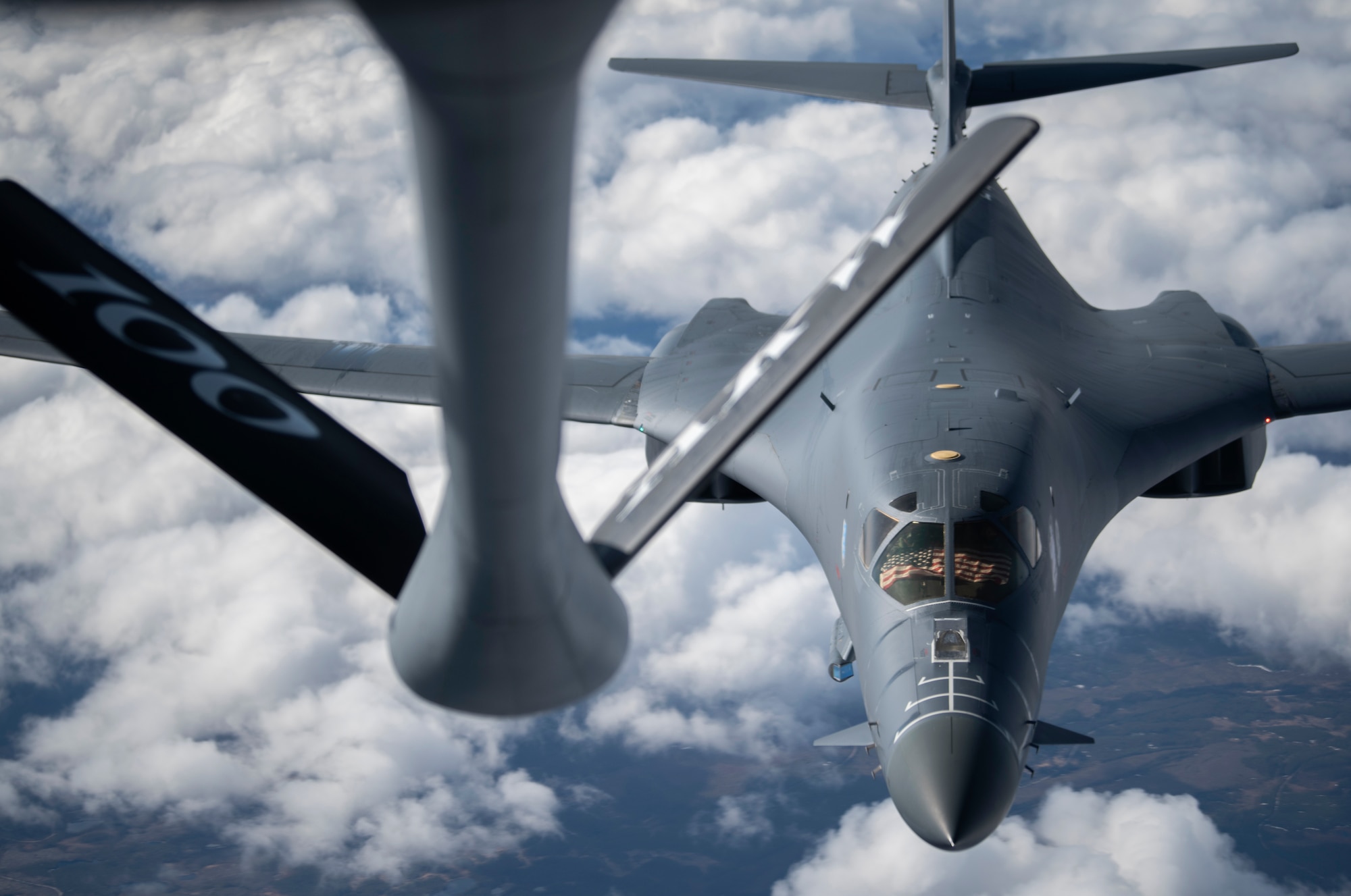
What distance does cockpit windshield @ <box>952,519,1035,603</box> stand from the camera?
40.3ft

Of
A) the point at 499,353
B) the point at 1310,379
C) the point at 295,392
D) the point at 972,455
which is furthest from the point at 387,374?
the point at 499,353

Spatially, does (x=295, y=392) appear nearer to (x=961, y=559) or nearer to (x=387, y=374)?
(x=961, y=559)

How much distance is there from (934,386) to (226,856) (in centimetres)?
22179

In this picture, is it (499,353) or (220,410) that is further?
(220,410)

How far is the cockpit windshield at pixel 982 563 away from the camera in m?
12.3

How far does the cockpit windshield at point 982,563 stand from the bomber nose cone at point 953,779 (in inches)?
64.0

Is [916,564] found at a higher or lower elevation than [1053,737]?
higher

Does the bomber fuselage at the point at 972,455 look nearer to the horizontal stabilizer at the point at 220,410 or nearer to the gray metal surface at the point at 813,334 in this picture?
the gray metal surface at the point at 813,334


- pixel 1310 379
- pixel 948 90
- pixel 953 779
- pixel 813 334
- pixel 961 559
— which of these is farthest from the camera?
pixel 948 90

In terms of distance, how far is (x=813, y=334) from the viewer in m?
4.86

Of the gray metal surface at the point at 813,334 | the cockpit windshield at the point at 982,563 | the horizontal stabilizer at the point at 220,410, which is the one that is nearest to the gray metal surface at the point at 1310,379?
the cockpit windshield at the point at 982,563

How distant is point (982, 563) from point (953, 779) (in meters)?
2.68

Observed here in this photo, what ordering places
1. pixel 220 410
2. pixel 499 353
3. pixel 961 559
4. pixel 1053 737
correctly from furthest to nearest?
pixel 1053 737, pixel 961 559, pixel 220 410, pixel 499 353

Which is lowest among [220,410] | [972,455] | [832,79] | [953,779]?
[953,779]
